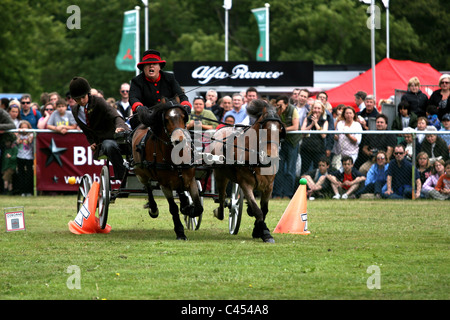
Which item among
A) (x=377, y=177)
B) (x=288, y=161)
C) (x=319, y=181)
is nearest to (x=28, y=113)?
(x=288, y=161)

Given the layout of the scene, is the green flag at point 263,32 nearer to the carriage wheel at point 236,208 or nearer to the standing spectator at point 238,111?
the standing spectator at point 238,111

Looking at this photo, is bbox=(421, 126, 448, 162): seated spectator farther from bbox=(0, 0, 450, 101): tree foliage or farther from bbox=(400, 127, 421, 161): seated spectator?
bbox=(0, 0, 450, 101): tree foliage

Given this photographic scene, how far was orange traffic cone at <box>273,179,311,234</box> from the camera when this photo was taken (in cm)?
1301

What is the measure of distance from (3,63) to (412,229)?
145 ft

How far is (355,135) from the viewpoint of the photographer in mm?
19734

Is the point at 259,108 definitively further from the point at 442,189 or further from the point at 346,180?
the point at 442,189

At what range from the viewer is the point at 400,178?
19500 millimetres

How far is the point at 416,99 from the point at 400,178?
2125mm

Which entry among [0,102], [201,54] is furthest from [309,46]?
[0,102]

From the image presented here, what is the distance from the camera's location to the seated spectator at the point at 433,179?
1911 cm

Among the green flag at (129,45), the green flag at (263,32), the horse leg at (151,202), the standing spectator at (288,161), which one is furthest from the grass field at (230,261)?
the green flag at (263,32)

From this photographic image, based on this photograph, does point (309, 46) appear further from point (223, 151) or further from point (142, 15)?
point (223, 151)

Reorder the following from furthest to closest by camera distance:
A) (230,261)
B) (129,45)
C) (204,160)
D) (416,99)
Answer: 1. (129,45)
2. (416,99)
3. (204,160)
4. (230,261)
